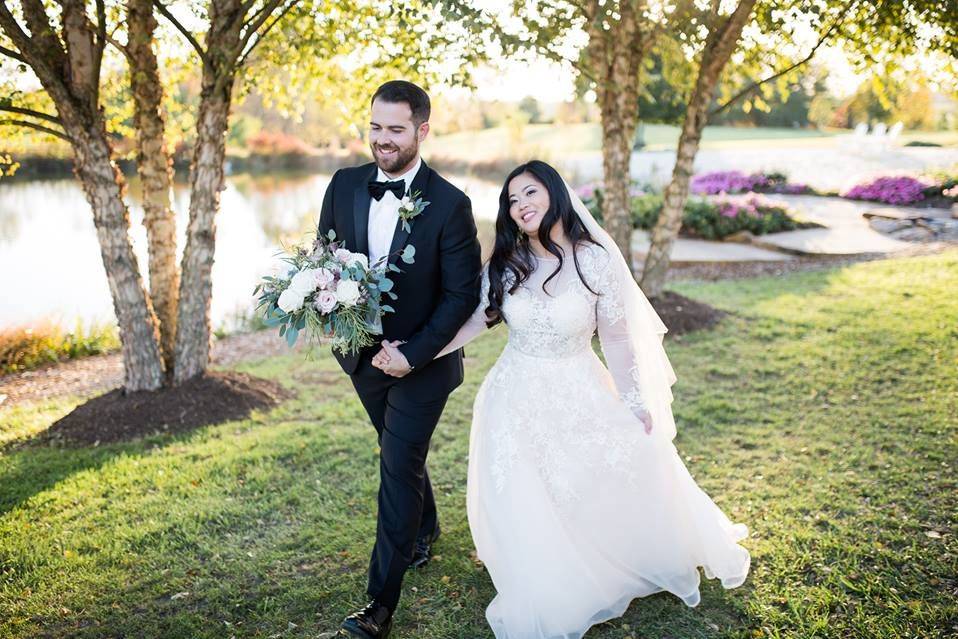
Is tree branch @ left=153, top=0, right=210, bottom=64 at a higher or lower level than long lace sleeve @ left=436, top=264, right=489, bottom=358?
higher

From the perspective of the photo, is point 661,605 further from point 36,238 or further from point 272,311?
point 36,238

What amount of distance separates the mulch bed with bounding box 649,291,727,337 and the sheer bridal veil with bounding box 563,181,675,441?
4317 millimetres

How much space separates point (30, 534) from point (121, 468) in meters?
0.90

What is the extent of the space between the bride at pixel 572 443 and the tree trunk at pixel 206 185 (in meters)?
3.46

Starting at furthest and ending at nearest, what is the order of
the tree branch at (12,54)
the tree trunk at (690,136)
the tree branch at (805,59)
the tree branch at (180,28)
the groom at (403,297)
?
1. the tree trunk at (690,136)
2. the tree branch at (805,59)
3. the tree branch at (180,28)
4. the tree branch at (12,54)
5. the groom at (403,297)

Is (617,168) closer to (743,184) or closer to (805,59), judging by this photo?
(805,59)

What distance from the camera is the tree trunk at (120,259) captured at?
552 centimetres

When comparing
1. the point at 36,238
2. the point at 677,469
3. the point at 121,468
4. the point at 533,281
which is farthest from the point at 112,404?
the point at 36,238

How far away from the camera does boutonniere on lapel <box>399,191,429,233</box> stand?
297 cm

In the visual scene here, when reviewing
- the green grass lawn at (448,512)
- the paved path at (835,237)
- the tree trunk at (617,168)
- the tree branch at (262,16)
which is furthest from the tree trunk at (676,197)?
the paved path at (835,237)

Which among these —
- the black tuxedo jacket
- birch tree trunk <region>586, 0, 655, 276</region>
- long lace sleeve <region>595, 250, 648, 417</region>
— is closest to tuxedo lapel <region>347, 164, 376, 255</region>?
the black tuxedo jacket

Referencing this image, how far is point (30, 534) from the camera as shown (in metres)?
4.06

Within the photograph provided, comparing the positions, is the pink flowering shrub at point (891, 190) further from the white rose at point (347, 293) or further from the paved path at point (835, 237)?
the white rose at point (347, 293)

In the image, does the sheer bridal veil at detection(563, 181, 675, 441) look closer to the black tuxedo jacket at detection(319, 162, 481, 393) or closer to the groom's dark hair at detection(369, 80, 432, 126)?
the black tuxedo jacket at detection(319, 162, 481, 393)
